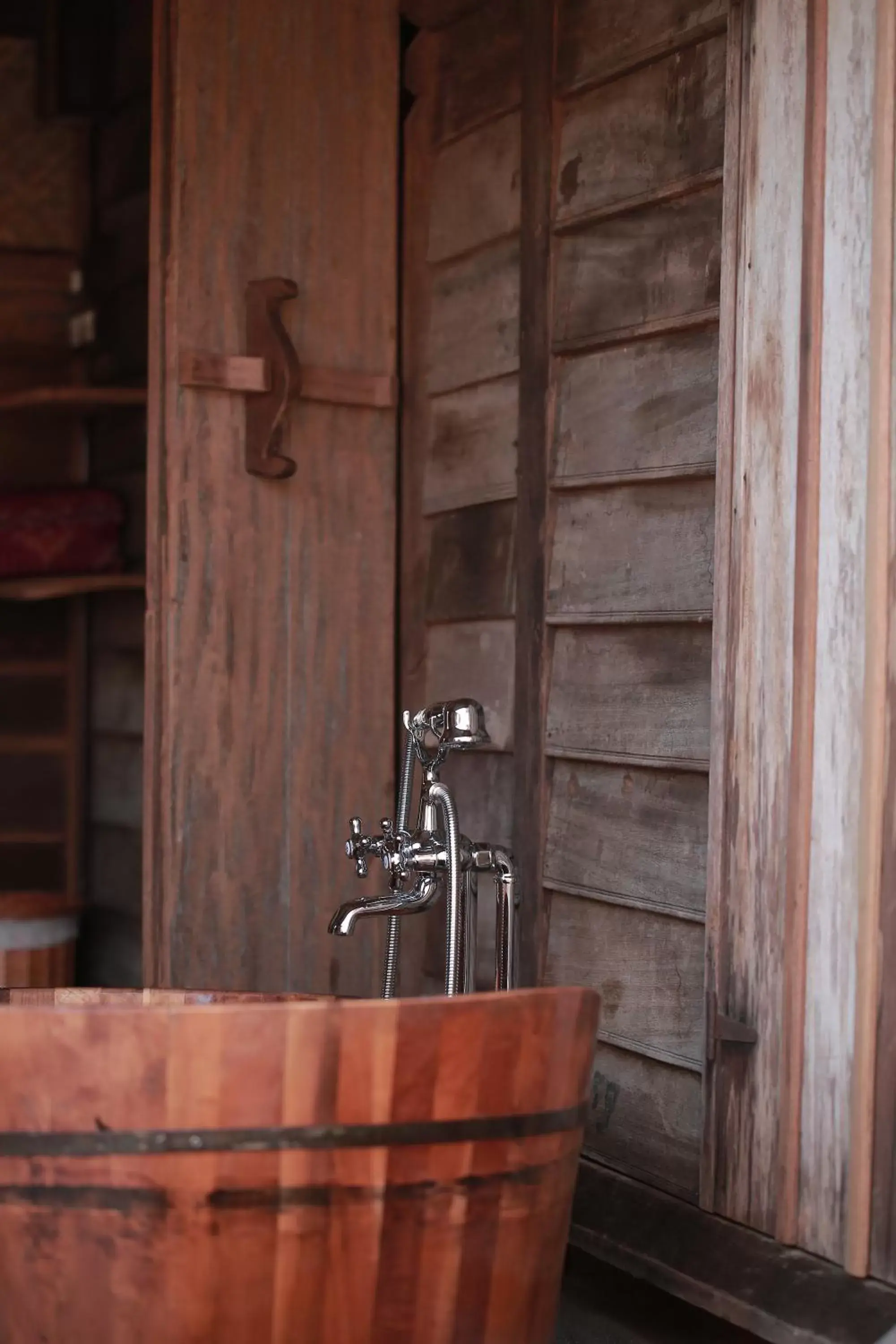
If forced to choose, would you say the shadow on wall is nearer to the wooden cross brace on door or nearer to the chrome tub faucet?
the chrome tub faucet

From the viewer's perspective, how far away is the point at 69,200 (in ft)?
14.8

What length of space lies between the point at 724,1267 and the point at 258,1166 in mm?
844

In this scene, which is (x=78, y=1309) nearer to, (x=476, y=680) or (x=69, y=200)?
(x=476, y=680)

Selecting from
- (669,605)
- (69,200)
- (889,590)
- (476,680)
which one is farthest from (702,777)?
(69,200)

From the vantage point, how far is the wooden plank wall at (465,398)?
121 inches

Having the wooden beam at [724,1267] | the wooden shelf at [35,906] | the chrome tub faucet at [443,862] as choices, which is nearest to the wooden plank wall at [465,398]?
the chrome tub faucet at [443,862]

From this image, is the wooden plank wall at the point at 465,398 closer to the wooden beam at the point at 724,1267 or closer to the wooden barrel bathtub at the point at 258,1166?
the wooden beam at the point at 724,1267

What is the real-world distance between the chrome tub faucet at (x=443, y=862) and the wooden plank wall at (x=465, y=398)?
0.41 m

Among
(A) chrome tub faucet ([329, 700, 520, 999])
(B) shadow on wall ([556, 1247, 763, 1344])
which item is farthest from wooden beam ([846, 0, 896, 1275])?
(A) chrome tub faucet ([329, 700, 520, 999])

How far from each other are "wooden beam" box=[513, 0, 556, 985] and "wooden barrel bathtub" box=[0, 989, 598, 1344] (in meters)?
1.05

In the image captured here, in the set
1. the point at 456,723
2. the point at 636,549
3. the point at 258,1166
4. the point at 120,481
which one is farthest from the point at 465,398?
the point at 258,1166

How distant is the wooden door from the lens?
3.16 meters

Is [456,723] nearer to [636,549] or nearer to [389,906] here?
[389,906]

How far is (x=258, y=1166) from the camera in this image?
1.78 m
